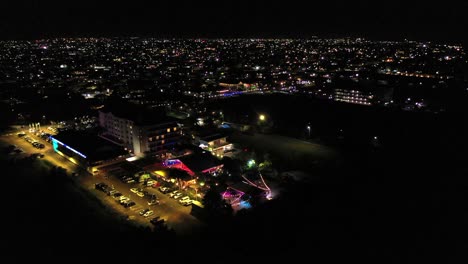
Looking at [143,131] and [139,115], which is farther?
[139,115]

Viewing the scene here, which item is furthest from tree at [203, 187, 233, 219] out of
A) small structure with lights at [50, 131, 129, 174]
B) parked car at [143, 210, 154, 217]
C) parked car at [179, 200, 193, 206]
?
small structure with lights at [50, 131, 129, 174]

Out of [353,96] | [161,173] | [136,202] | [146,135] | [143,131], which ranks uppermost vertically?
[143,131]

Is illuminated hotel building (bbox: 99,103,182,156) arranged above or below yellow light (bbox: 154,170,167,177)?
above

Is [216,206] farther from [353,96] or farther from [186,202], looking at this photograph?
[353,96]

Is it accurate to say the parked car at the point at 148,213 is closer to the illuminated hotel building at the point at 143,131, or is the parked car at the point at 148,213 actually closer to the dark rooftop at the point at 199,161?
the dark rooftop at the point at 199,161

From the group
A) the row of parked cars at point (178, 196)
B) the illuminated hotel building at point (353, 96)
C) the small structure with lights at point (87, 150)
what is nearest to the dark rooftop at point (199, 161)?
the row of parked cars at point (178, 196)

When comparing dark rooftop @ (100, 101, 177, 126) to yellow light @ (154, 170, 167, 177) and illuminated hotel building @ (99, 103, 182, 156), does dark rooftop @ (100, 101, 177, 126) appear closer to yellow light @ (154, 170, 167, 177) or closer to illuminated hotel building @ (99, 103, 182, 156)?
illuminated hotel building @ (99, 103, 182, 156)

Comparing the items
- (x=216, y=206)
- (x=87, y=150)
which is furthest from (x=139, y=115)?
(x=216, y=206)
